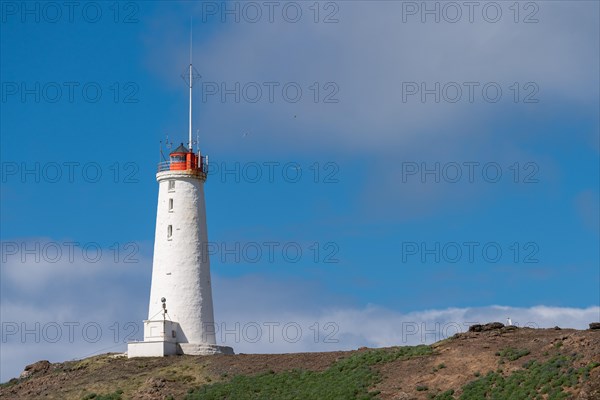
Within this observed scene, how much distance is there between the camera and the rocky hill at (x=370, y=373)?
2121 inches

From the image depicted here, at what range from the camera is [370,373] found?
60125mm

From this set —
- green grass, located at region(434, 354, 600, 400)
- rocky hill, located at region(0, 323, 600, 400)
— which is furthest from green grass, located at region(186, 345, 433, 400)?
green grass, located at region(434, 354, 600, 400)

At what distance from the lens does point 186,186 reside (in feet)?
236

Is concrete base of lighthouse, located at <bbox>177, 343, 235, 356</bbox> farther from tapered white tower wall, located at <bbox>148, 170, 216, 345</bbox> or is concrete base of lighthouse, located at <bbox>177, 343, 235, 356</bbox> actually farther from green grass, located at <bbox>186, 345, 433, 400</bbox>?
green grass, located at <bbox>186, 345, 433, 400</bbox>

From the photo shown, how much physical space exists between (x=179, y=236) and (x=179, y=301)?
157 inches

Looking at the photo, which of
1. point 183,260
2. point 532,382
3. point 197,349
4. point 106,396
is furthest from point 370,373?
point 183,260

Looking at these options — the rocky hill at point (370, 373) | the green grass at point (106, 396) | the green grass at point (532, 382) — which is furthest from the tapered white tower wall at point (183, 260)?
the green grass at point (532, 382)

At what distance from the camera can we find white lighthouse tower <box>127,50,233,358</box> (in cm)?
6938

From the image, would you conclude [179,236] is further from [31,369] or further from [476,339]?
[476,339]

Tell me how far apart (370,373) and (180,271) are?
15.7m

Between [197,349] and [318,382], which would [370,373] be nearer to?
[318,382]

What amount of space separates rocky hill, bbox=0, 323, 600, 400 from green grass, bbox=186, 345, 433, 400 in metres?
0.05

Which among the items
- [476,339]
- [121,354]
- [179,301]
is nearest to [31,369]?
[121,354]

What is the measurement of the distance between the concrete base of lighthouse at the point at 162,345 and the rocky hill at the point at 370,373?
786mm
